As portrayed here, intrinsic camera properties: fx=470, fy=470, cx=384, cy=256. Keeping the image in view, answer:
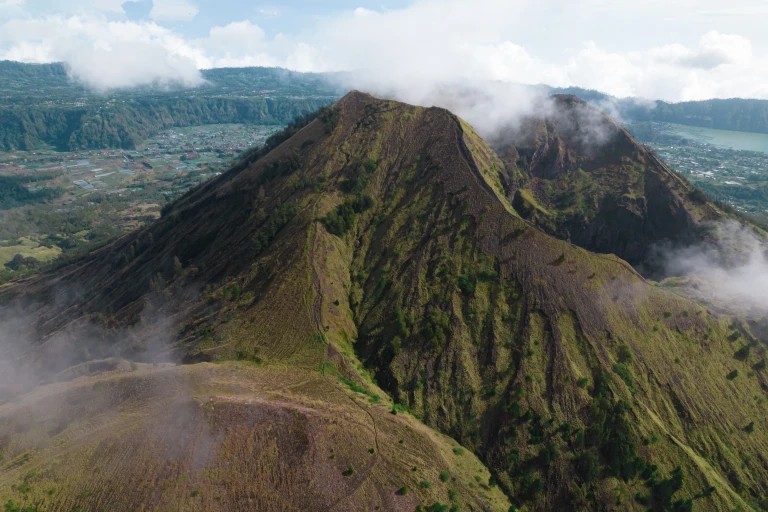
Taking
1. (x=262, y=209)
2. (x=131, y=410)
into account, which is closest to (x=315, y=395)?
(x=131, y=410)

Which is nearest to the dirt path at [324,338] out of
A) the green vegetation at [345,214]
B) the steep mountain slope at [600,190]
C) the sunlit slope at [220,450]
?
the sunlit slope at [220,450]

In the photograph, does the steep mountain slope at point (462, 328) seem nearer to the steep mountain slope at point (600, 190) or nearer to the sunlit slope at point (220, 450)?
the sunlit slope at point (220, 450)

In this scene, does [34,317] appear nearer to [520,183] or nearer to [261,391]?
[261,391]

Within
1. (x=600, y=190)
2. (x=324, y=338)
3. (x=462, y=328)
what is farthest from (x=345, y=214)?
(x=600, y=190)

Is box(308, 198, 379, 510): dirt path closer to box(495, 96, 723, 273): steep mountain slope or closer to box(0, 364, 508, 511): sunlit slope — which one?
box(0, 364, 508, 511): sunlit slope

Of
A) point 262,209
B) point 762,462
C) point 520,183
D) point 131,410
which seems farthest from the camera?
point 520,183

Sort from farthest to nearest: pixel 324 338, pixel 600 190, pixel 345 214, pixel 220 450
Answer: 1. pixel 600 190
2. pixel 345 214
3. pixel 324 338
4. pixel 220 450

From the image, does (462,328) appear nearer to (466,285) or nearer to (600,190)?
(466,285)
